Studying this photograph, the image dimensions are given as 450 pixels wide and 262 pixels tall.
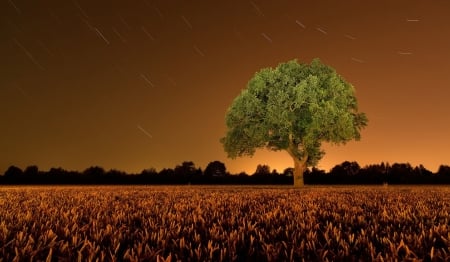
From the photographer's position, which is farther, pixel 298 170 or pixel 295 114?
pixel 298 170

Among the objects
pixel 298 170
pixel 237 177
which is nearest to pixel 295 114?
pixel 298 170

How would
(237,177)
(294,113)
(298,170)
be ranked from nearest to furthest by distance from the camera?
(294,113)
(298,170)
(237,177)

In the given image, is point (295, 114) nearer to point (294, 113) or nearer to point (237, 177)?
point (294, 113)

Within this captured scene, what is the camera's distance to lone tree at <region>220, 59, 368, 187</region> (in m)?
43.0

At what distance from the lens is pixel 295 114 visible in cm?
4569

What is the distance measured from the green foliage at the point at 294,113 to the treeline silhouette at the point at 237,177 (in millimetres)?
25156

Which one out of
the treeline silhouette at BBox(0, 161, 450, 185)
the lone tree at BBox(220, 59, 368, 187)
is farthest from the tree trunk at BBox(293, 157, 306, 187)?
the treeline silhouette at BBox(0, 161, 450, 185)

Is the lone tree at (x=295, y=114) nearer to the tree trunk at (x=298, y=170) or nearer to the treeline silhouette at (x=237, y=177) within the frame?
the tree trunk at (x=298, y=170)

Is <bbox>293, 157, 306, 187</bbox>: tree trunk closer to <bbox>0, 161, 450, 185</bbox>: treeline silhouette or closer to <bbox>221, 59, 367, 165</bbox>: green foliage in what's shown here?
<bbox>221, 59, 367, 165</bbox>: green foliage

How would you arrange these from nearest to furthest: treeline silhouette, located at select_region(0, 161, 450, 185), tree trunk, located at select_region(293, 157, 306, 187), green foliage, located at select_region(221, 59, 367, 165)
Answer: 1. green foliage, located at select_region(221, 59, 367, 165)
2. tree trunk, located at select_region(293, 157, 306, 187)
3. treeline silhouette, located at select_region(0, 161, 450, 185)

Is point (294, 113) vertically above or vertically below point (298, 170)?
above

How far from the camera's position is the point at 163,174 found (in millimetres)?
79000

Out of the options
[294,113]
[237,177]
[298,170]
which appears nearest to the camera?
[294,113]

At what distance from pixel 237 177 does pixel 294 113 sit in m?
32.7
